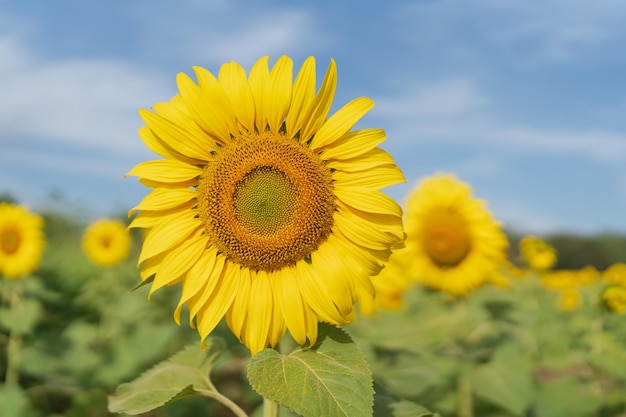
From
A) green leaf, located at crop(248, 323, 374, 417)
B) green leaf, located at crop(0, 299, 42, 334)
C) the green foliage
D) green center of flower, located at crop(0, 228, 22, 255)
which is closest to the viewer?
green leaf, located at crop(248, 323, 374, 417)

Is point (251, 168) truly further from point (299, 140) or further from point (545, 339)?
point (545, 339)

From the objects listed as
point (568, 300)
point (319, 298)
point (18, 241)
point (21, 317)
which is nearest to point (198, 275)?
point (319, 298)

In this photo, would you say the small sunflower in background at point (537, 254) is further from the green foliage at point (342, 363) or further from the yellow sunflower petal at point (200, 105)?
the yellow sunflower petal at point (200, 105)

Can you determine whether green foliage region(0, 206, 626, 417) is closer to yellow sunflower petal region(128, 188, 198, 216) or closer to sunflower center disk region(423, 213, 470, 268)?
yellow sunflower petal region(128, 188, 198, 216)

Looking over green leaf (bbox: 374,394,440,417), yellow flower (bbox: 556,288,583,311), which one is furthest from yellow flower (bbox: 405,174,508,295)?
yellow flower (bbox: 556,288,583,311)

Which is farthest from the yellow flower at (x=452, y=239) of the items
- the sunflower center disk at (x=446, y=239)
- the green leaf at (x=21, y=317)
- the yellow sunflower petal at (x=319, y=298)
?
the green leaf at (x=21, y=317)

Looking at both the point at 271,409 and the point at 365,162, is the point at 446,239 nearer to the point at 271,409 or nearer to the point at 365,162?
the point at 365,162
